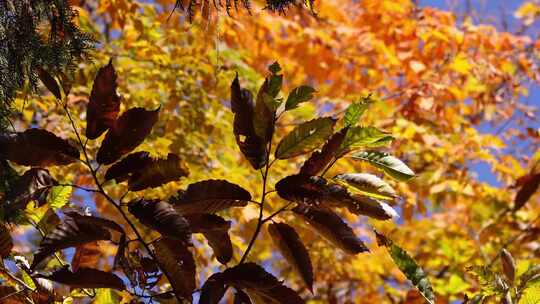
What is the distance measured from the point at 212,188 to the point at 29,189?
392mm

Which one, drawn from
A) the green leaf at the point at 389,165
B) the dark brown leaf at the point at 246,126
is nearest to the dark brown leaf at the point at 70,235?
the dark brown leaf at the point at 246,126

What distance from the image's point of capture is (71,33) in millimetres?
1823

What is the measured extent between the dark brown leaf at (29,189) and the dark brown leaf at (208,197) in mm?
282

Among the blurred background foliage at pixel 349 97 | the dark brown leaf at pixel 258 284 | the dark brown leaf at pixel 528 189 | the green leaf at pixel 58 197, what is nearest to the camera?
the dark brown leaf at pixel 258 284

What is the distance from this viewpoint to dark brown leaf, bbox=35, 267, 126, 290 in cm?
140

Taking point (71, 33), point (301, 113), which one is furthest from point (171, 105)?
point (71, 33)

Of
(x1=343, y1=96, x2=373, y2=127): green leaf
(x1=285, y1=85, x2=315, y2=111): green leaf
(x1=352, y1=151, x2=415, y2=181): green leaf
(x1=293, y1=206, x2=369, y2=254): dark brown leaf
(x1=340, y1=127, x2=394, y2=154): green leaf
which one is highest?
(x1=285, y1=85, x2=315, y2=111): green leaf

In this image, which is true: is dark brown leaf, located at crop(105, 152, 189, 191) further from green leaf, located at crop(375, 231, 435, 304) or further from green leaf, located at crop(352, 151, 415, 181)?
green leaf, located at crop(375, 231, 435, 304)

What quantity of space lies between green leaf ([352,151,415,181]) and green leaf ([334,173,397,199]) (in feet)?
0.12

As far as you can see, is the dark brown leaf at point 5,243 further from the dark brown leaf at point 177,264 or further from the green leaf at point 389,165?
the green leaf at point 389,165

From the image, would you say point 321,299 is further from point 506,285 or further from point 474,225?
point 506,285

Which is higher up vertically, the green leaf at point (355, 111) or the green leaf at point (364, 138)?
the green leaf at point (355, 111)

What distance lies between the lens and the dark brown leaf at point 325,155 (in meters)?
1.46

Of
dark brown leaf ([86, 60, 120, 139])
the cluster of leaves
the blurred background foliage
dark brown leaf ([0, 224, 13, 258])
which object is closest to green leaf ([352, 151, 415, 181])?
the cluster of leaves
